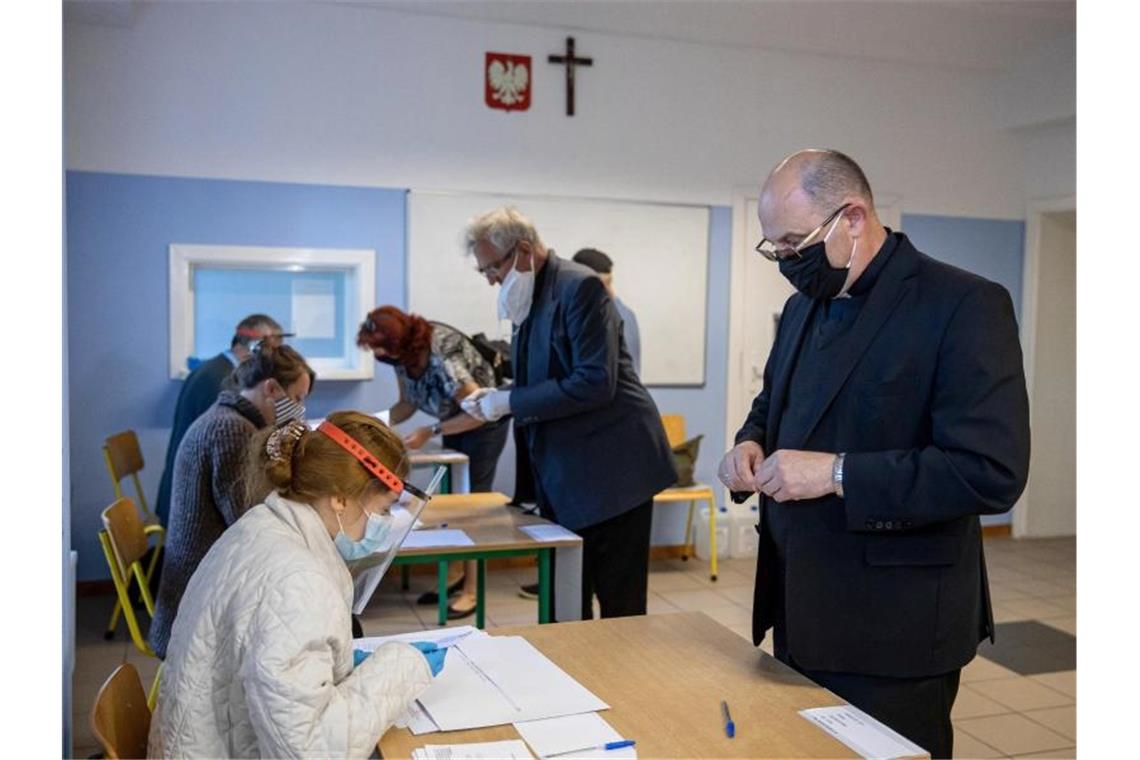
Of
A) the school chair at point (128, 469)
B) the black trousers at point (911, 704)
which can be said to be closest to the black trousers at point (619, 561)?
the black trousers at point (911, 704)

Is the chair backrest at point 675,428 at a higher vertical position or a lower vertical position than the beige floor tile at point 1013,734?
higher

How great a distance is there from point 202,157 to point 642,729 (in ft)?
14.0

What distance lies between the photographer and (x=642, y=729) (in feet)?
4.92

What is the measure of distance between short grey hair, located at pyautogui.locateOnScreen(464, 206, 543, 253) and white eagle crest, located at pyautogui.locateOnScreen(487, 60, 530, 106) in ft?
8.43

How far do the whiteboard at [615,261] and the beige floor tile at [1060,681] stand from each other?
99.4 inches

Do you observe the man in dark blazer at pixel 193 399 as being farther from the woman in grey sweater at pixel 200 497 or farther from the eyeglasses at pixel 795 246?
the eyeglasses at pixel 795 246

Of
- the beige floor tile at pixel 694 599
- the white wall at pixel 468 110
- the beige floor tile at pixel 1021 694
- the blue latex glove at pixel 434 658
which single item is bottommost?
the beige floor tile at pixel 1021 694

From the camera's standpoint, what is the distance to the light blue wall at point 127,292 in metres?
4.78

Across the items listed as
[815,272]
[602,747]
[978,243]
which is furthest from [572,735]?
[978,243]

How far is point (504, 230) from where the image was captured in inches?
116
